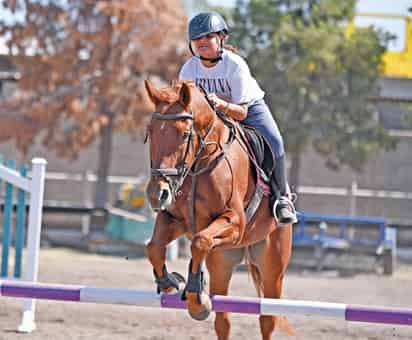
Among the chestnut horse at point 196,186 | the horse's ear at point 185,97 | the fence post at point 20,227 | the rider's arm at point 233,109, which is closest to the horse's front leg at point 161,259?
the chestnut horse at point 196,186

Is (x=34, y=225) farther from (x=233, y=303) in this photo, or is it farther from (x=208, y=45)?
(x=233, y=303)

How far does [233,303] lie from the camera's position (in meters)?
4.47

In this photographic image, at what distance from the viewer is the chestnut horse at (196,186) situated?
4262mm

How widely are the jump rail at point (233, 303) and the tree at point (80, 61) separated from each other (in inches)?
449

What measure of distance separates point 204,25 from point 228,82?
467 mm

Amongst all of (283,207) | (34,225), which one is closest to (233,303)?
(283,207)

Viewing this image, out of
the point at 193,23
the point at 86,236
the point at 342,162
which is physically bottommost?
the point at 86,236

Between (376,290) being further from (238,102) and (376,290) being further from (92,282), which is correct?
(238,102)

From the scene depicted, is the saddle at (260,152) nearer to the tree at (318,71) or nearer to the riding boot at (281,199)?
the riding boot at (281,199)

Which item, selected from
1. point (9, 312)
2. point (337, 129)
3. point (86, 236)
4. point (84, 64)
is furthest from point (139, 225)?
point (9, 312)

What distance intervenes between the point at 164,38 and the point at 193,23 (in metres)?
11.5

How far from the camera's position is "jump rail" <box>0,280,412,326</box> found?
429cm

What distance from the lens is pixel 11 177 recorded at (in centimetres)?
718

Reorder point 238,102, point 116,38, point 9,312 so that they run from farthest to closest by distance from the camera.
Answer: point 116,38, point 9,312, point 238,102
